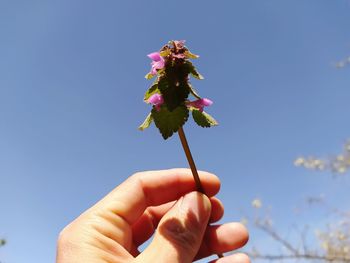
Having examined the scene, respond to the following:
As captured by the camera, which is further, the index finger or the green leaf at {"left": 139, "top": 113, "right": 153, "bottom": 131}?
the index finger

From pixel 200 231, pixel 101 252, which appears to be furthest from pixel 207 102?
pixel 101 252

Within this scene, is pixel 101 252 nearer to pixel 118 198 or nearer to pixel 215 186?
pixel 118 198

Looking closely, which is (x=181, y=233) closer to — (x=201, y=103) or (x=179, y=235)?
(x=179, y=235)

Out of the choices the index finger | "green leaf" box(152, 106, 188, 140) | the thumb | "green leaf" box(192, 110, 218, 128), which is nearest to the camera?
"green leaf" box(152, 106, 188, 140)

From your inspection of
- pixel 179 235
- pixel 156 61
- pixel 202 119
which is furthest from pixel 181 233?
pixel 156 61

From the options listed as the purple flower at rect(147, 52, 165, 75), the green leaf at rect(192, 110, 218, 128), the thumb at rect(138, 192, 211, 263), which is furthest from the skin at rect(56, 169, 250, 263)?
the purple flower at rect(147, 52, 165, 75)

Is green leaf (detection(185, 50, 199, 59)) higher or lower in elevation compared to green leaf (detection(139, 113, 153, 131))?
higher

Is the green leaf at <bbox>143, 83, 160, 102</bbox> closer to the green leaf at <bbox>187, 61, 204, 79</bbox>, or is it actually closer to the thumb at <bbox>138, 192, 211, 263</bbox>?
the green leaf at <bbox>187, 61, 204, 79</bbox>
